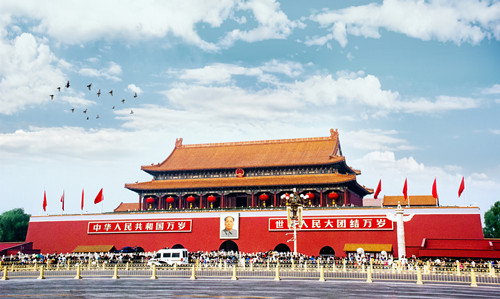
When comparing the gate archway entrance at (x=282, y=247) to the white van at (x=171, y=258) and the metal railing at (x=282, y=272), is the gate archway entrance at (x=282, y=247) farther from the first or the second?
the white van at (x=171, y=258)

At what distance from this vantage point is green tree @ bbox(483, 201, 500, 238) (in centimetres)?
5747

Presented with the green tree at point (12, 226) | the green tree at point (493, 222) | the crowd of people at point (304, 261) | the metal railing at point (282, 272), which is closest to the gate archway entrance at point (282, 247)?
the crowd of people at point (304, 261)

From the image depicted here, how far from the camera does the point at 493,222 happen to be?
5978 centimetres

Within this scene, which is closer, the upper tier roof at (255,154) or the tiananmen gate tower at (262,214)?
the tiananmen gate tower at (262,214)

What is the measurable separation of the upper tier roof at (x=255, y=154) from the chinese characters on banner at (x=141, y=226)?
6.41 meters

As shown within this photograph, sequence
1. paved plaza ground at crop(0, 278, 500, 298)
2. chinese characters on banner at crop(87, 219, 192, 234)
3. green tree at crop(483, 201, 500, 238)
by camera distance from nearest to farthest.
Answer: paved plaza ground at crop(0, 278, 500, 298)
chinese characters on banner at crop(87, 219, 192, 234)
green tree at crop(483, 201, 500, 238)

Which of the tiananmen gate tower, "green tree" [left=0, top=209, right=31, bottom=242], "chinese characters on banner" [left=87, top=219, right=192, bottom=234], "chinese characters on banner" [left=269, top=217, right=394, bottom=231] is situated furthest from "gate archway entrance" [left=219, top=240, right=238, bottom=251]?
"green tree" [left=0, top=209, right=31, bottom=242]

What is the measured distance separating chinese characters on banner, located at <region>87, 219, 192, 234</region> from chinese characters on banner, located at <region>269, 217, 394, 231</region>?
8.23 meters

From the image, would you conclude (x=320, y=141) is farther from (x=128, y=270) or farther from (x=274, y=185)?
(x=128, y=270)

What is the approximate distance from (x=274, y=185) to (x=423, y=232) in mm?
13204

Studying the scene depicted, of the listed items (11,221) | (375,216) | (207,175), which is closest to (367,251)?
(375,216)

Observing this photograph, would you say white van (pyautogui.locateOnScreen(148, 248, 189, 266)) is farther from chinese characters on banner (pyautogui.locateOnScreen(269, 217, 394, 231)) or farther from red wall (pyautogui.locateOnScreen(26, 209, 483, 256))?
chinese characters on banner (pyautogui.locateOnScreen(269, 217, 394, 231))

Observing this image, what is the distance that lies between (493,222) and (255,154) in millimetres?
32891

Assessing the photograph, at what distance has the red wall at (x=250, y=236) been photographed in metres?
36.4
